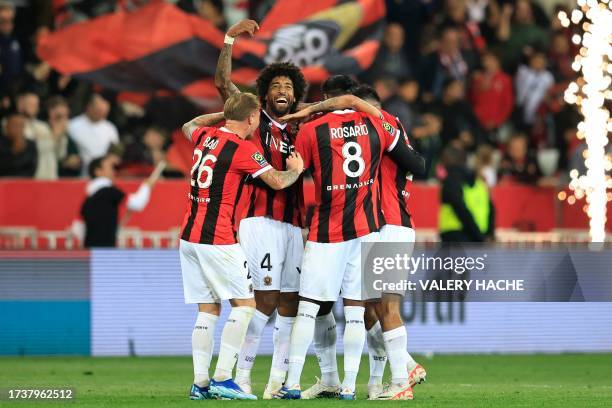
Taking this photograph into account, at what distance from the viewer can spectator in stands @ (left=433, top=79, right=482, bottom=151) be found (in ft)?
65.1

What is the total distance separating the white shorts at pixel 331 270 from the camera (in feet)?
33.8

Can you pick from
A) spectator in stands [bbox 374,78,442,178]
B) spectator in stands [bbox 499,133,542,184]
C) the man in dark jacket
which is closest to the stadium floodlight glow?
spectator in stands [bbox 499,133,542,184]

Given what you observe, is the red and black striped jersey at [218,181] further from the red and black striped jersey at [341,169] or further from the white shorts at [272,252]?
the white shorts at [272,252]

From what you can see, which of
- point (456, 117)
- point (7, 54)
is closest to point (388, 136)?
point (7, 54)

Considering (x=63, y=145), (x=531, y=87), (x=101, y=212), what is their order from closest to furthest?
(x=101, y=212), (x=63, y=145), (x=531, y=87)

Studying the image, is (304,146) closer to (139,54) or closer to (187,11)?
(139,54)

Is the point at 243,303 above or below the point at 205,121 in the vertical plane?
below

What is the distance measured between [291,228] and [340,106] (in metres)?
1.05

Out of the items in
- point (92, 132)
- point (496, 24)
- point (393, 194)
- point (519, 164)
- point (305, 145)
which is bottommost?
point (393, 194)

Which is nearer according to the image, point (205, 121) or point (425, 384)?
point (205, 121)

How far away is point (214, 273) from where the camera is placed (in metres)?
10.2

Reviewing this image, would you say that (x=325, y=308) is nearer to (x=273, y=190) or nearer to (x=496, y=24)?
(x=273, y=190)

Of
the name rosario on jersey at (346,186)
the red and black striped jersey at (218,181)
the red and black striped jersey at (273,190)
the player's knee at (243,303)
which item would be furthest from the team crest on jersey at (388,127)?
the player's knee at (243,303)

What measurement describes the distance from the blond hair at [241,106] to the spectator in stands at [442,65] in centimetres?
1059
